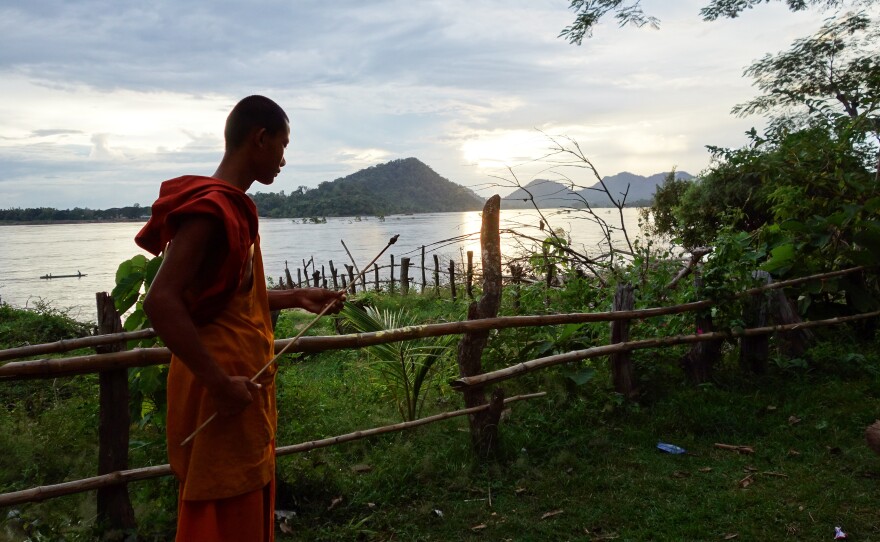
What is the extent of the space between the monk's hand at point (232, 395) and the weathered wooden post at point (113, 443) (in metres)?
1.71

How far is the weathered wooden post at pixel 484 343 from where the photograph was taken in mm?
3977

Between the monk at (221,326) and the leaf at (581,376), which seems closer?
the monk at (221,326)

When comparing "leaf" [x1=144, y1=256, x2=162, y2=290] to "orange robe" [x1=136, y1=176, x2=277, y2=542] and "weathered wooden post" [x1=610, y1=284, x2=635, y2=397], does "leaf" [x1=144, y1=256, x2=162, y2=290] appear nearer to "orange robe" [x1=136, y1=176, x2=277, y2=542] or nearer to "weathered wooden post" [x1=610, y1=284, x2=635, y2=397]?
"orange robe" [x1=136, y1=176, x2=277, y2=542]

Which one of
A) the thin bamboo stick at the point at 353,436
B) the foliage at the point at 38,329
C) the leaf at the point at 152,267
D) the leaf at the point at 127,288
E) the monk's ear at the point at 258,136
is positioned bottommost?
the foliage at the point at 38,329

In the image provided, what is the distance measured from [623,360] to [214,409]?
11.6 feet

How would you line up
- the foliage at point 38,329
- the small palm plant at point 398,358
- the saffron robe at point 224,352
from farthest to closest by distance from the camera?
the foliage at point 38,329 < the small palm plant at point 398,358 < the saffron robe at point 224,352

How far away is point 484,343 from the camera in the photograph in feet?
13.4

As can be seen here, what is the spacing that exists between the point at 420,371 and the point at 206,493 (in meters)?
3.08

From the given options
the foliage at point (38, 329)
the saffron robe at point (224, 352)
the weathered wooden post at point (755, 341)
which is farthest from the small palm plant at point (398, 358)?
the foliage at point (38, 329)

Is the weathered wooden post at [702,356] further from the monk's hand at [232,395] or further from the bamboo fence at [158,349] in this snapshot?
the monk's hand at [232,395]

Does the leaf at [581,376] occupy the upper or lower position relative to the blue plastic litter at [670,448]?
upper

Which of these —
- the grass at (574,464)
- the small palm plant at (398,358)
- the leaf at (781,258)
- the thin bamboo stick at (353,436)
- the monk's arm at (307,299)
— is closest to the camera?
the monk's arm at (307,299)

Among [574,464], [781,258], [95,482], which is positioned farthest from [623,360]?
[95,482]

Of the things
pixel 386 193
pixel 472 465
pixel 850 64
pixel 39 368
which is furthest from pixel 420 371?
pixel 386 193
